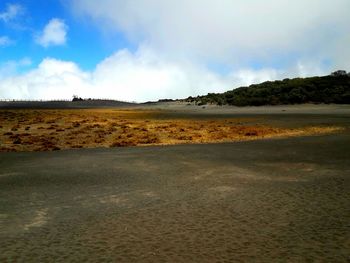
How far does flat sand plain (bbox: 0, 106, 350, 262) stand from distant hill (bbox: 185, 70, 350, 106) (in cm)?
5055

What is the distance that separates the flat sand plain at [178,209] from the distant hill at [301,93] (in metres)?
50.6

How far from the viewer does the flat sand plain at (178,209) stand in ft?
20.1

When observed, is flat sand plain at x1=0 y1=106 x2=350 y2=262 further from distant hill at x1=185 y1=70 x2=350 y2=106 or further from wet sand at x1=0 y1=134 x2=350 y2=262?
distant hill at x1=185 y1=70 x2=350 y2=106

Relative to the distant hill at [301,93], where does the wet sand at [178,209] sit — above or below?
below

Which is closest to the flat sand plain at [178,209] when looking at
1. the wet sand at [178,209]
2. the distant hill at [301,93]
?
the wet sand at [178,209]

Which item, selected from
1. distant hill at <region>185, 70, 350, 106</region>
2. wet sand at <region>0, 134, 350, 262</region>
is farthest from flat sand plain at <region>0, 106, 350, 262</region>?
distant hill at <region>185, 70, 350, 106</region>

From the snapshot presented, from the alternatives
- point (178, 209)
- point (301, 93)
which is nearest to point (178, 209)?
point (178, 209)

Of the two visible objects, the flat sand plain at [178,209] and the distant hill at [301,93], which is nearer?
the flat sand plain at [178,209]

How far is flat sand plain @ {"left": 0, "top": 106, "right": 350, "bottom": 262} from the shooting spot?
6.12m

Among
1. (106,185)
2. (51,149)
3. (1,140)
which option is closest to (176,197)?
(106,185)

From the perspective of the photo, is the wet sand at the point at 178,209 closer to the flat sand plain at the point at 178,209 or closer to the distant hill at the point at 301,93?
the flat sand plain at the point at 178,209

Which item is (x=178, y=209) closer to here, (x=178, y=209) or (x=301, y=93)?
(x=178, y=209)

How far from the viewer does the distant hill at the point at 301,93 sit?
207 ft

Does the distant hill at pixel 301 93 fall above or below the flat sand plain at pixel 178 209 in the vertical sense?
above
